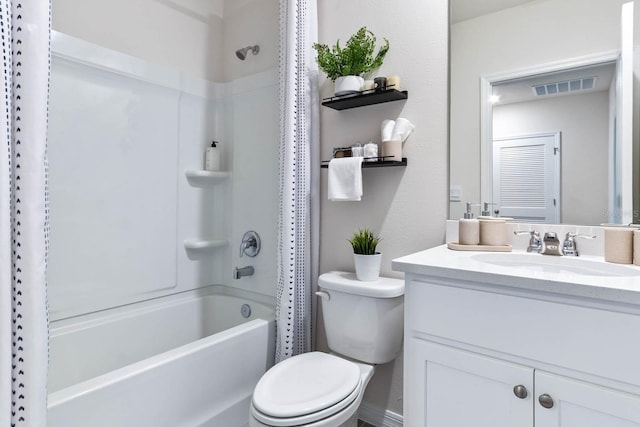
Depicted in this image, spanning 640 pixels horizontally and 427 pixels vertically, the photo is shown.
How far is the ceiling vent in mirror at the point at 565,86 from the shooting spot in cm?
125

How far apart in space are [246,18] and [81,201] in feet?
5.04

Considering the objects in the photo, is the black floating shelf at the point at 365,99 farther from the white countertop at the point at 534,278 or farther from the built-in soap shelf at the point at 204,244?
the built-in soap shelf at the point at 204,244

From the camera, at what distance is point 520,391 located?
905 mm

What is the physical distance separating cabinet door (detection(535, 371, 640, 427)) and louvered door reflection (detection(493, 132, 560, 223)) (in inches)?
26.2

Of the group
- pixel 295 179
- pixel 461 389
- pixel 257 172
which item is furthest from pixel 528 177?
pixel 257 172

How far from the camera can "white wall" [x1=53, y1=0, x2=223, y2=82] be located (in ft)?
5.70

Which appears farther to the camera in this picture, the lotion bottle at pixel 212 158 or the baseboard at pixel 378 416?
the lotion bottle at pixel 212 158

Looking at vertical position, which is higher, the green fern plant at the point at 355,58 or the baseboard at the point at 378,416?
the green fern plant at the point at 355,58

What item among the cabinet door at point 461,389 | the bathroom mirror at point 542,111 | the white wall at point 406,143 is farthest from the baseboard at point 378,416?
the bathroom mirror at point 542,111

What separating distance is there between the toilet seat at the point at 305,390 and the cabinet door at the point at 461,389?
0.75ft

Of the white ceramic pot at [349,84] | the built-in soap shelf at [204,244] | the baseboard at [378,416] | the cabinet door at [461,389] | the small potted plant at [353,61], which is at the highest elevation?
the small potted plant at [353,61]

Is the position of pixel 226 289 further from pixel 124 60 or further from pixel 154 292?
pixel 124 60

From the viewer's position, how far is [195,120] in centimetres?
224

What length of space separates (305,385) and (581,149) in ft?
4.31
